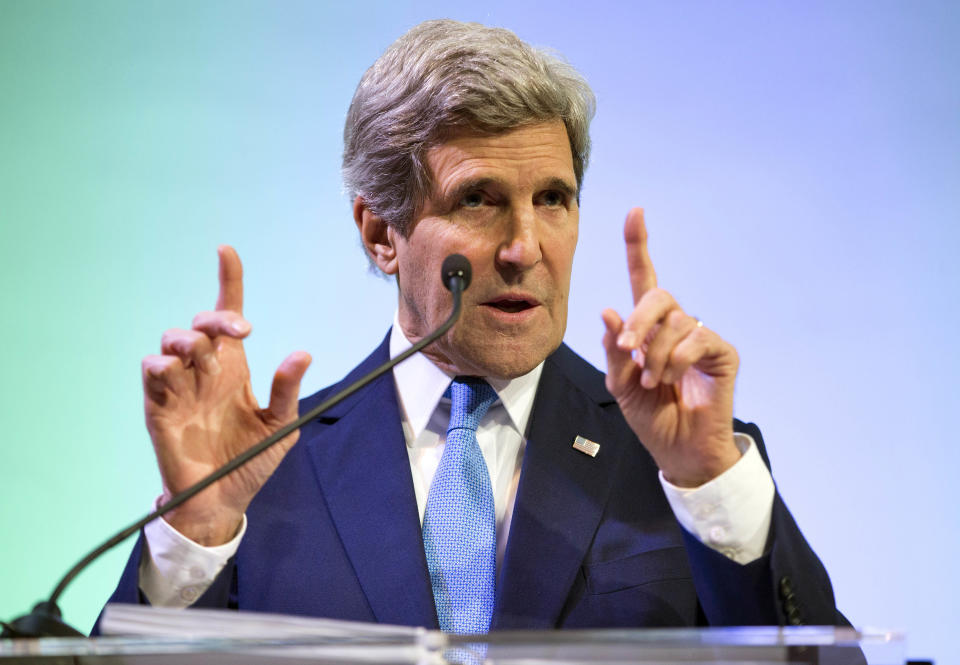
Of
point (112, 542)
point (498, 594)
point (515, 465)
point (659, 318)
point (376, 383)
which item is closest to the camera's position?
point (112, 542)

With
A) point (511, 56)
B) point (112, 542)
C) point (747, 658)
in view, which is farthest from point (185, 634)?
point (511, 56)

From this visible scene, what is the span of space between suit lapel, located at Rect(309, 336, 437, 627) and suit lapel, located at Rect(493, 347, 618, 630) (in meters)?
0.14

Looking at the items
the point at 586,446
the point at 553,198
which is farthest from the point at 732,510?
the point at 553,198

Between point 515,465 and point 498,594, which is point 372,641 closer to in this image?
point 498,594

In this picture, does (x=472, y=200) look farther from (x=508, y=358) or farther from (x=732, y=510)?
(x=732, y=510)

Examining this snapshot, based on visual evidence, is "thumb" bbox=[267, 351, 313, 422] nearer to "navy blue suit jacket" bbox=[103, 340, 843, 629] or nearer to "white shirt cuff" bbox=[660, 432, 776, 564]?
"navy blue suit jacket" bbox=[103, 340, 843, 629]

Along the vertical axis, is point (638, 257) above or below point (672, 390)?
above

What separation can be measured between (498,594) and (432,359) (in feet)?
1.53

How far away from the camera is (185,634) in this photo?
95cm

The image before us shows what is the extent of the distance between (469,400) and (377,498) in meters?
0.23

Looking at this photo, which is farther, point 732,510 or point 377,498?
point 377,498

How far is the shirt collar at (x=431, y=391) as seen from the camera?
1.78m

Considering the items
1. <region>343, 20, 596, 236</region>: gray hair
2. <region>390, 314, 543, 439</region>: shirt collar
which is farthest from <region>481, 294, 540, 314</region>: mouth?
<region>343, 20, 596, 236</region>: gray hair

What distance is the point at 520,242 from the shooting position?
65.4 inches
